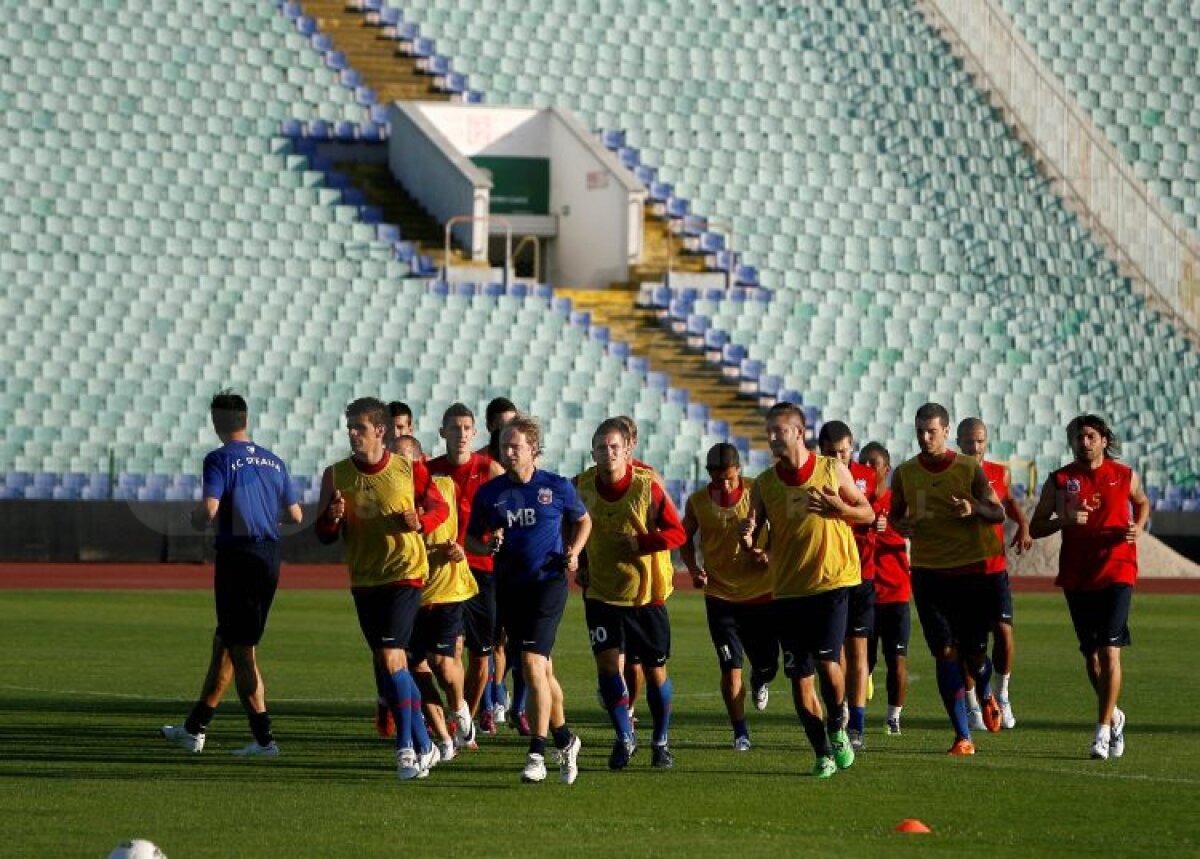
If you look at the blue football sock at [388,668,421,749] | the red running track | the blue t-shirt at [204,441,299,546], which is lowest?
the blue football sock at [388,668,421,749]

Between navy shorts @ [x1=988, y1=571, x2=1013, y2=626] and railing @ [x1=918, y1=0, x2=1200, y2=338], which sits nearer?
navy shorts @ [x1=988, y1=571, x2=1013, y2=626]

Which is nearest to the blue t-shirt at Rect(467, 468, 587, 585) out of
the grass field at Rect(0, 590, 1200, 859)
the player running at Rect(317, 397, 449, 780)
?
the player running at Rect(317, 397, 449, 780)

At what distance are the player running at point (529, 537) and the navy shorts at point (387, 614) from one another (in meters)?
0.48

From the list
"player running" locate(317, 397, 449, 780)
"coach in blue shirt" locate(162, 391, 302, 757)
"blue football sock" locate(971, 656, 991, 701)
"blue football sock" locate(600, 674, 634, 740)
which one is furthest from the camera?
"blue football sock" locate(971, 656, 991, 701)

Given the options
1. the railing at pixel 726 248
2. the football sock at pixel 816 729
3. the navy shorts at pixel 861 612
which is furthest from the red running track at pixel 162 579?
the football sock at pixel 816 729

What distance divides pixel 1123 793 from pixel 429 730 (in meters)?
4.09

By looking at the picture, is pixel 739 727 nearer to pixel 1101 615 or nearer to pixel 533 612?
pixel 533 612

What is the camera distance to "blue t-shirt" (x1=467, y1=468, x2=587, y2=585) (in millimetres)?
12469

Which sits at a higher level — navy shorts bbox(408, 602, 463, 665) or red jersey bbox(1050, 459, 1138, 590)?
red jersey bbox(1050, 459, 1138, 590)

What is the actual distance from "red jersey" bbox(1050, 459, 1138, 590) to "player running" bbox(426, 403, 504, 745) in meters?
3.34

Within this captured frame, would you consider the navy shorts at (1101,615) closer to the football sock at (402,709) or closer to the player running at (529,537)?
the player running at (529,537)

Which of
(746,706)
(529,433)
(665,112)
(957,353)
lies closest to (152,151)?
(665,112)

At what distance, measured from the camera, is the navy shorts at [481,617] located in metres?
14.5

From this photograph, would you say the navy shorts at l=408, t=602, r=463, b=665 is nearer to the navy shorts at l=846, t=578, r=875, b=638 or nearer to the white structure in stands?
the navy shorts at l=846, t=578, r=875, b=638
